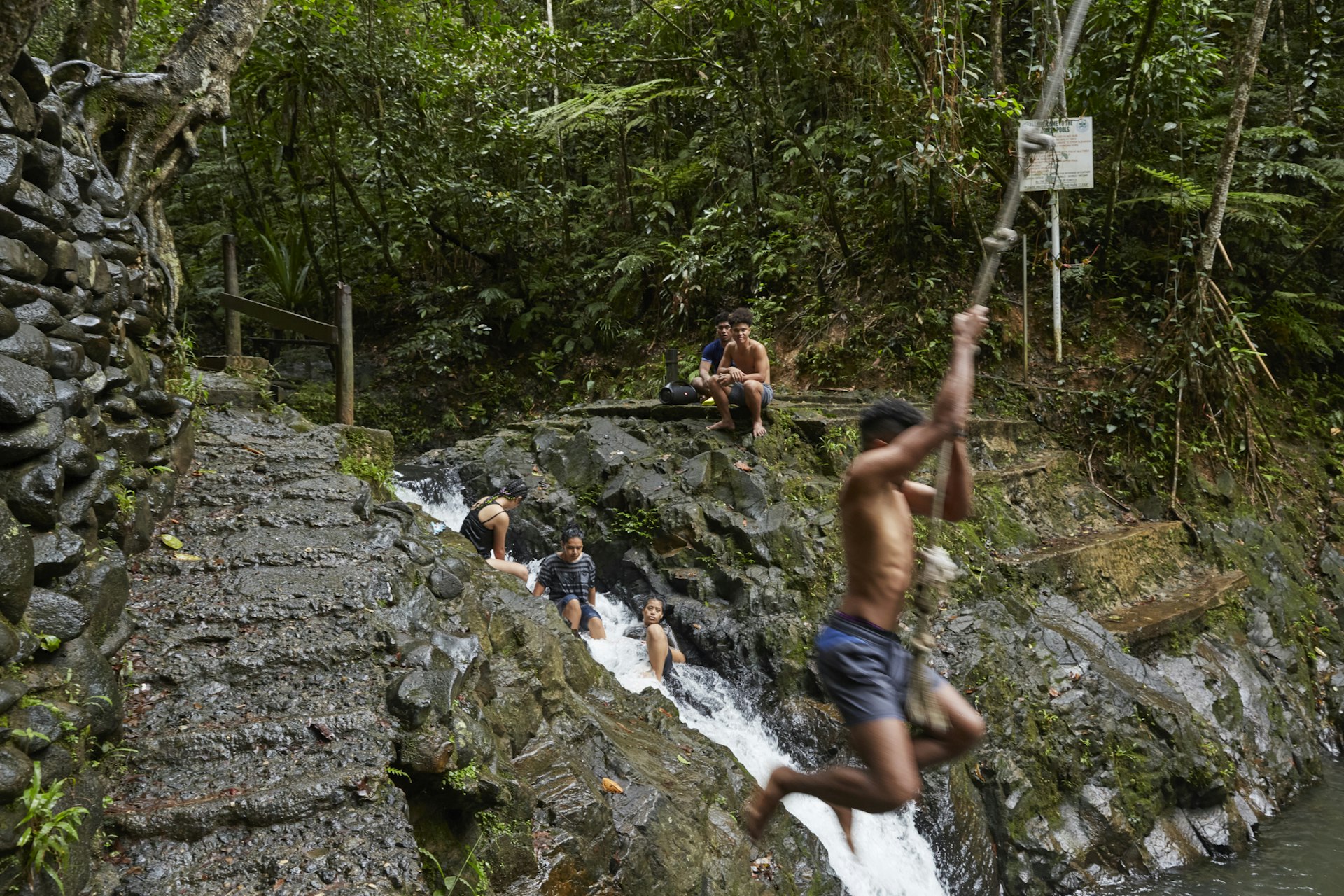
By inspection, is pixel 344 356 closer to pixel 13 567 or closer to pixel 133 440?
pixel 133 440

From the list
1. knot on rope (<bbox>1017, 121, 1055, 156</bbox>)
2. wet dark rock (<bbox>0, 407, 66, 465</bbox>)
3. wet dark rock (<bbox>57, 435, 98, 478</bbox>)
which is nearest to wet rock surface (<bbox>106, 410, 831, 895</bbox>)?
wet dark rock (<bbox>57, 435, 98, 478</bbox>)

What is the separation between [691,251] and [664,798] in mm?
8946

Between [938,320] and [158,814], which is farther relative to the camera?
[938,320]

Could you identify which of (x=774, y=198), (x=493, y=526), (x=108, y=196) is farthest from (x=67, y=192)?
(x=774, y=198)

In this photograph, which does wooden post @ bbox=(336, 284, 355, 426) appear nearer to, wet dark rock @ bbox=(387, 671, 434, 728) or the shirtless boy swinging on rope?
wet dark rock @ bbox=(387, 671, 434, 728)

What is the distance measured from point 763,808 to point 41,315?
399 centimetres

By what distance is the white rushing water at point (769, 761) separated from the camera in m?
5.91

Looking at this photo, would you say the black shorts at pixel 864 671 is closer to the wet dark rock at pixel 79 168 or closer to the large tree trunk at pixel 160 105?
the wet dark rock at pixel 79 168

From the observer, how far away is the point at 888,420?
307 cm

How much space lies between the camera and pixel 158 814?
3.11 m

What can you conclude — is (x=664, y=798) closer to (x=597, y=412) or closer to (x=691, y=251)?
(x=597, y=412)

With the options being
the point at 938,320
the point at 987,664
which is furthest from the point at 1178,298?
the point at 987,664

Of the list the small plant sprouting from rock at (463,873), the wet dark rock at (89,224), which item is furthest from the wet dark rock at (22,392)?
the small plant sprouting from rock at (463,873)

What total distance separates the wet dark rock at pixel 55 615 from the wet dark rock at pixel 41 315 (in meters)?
1.44
